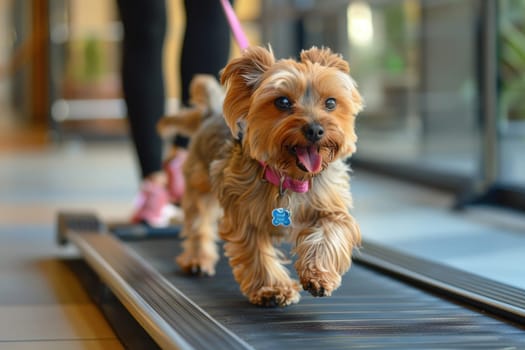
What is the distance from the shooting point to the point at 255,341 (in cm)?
160

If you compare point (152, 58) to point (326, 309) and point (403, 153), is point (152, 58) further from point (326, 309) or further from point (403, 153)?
point (403, 153)

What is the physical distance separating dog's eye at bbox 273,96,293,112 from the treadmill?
0.43 meters

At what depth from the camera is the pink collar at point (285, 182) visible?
181 centimetres

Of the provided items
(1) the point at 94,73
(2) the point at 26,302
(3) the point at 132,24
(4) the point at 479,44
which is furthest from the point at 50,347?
(1) the point at 94,73

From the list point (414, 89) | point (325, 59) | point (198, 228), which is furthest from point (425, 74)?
point (325, 59)

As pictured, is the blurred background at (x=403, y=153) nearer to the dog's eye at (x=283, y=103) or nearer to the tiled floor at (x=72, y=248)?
the tiled floor at (x=72, y=248)

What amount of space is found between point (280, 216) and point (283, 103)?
249 mm

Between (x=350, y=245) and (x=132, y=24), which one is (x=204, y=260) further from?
(x=132, y=24)

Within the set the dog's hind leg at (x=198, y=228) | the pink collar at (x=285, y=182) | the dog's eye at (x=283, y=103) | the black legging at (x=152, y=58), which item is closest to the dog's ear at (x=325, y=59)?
the dog's eye at (x=283, y=103)

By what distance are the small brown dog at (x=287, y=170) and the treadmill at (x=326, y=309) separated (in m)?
0.10

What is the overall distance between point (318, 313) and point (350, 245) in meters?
0.16

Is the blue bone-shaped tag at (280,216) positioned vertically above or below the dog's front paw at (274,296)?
above

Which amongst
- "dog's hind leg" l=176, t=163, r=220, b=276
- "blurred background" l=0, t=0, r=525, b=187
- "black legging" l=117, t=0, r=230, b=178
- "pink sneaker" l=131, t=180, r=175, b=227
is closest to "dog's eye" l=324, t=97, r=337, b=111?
"dog's hind leg" l=176, t=163, r=220, b=276

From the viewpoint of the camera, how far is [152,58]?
3064 mm
